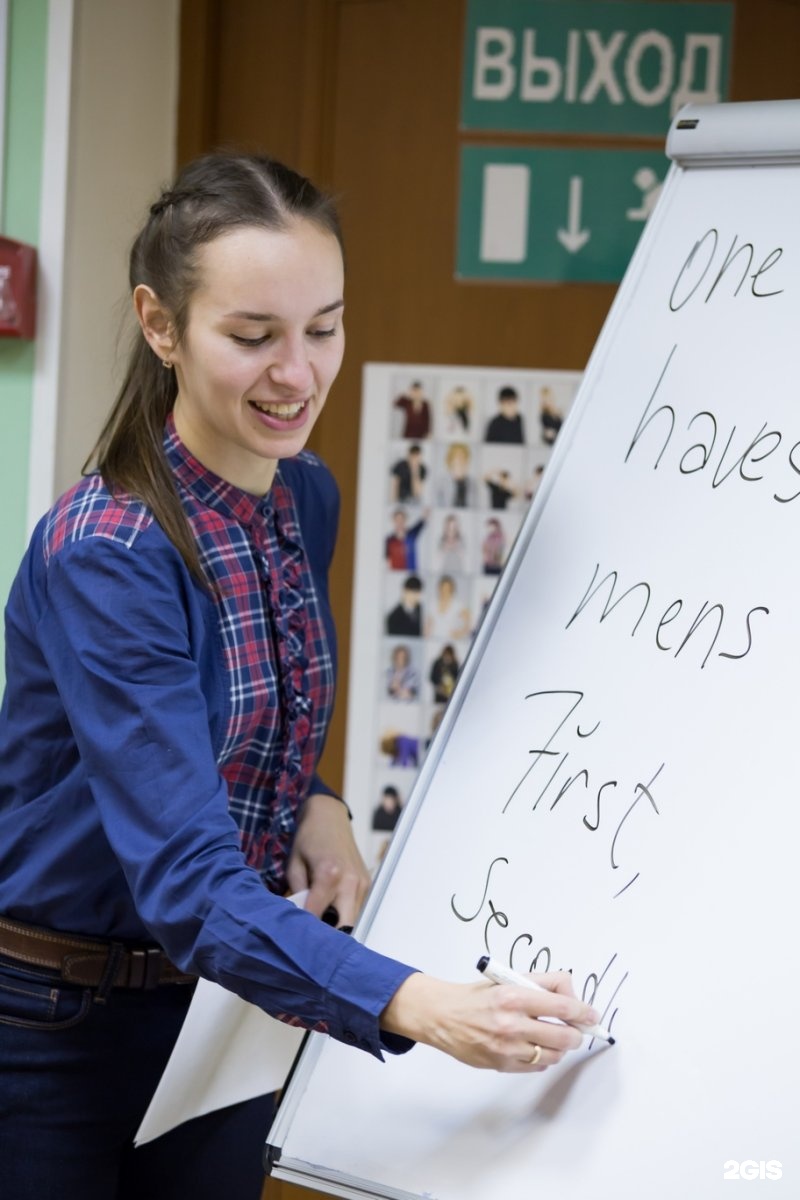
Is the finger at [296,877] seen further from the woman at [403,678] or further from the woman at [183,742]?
the woman at [403,678]

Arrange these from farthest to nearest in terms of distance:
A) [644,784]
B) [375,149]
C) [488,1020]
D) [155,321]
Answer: [375,149], [155,321], [644,784], [488,1020]

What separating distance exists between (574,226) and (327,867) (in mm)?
1094

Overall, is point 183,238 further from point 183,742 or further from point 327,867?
point 327,867

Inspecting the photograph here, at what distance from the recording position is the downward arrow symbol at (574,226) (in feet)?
5.96

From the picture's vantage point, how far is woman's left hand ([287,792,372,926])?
1060 mm

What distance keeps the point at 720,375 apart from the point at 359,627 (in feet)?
3.42

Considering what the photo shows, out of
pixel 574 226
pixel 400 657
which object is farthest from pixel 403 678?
pixel 574 226

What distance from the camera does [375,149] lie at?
189cm

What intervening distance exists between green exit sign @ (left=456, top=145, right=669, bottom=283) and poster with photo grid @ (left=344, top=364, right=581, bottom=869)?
15 cm

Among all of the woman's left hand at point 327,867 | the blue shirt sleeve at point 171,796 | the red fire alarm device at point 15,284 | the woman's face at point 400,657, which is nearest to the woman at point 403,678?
the woman's face at point 400,657

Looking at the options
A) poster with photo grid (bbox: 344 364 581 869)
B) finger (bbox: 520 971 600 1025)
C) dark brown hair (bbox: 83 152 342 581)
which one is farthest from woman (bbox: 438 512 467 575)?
finger (bbox: 520 971 600 1025)

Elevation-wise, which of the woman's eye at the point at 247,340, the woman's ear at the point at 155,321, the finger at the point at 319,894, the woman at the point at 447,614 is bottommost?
the finger at the point at 319,894

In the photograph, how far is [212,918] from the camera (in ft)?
2.48

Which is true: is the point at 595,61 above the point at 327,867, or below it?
above
